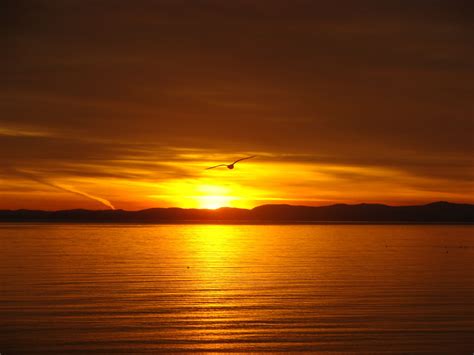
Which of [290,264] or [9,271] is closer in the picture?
[9,271]

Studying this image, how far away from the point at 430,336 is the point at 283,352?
6016 millimetres

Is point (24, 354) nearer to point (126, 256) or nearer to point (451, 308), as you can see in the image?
point (451, 308)

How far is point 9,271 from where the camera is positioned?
4422cm

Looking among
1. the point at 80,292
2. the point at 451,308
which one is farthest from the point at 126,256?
the point at 451,308

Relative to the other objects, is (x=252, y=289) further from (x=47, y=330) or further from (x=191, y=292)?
(x=47, y=330)

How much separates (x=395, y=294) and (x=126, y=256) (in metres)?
31.8

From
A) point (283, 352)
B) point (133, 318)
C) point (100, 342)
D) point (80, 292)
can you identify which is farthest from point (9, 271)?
point (283, 352)

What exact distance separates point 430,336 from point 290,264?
28.2m

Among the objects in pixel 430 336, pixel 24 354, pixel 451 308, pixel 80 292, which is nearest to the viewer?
pixel 24 354

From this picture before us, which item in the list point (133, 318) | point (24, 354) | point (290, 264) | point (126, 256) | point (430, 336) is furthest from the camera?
point (126, 256)

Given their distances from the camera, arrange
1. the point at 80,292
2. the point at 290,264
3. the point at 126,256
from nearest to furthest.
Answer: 1. the point at 80,292
2. the point at 290,264
3. the point at 126,256

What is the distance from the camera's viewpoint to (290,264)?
52.0 meters

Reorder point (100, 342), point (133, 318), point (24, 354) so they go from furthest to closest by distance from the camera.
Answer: point (133, 318) < point (100, 342) < point (24, 354)

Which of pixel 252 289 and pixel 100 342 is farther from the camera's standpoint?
pixel 252 289
